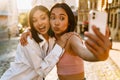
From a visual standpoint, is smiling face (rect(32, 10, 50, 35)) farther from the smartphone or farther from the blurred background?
the blurred background

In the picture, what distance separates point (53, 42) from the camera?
2.44 meters

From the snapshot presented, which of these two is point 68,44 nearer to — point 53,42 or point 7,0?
point 53,42

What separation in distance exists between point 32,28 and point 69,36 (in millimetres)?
544

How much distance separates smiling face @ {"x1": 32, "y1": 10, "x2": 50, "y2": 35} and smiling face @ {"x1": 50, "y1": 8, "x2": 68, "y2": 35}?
236mm

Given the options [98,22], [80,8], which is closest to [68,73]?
[98,22]

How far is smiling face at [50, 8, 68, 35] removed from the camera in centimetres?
215

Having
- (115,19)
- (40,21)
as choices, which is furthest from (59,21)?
(115,19)

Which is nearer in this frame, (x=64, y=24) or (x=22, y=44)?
(x=64, y=24)

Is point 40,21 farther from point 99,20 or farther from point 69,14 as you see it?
point 99,20

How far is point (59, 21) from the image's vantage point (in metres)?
2.14

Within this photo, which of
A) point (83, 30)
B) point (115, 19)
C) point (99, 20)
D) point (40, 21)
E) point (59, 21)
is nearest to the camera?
point (99, 20)

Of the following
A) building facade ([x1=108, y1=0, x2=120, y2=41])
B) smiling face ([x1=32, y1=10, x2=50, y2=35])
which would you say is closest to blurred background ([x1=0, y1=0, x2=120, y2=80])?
building facade ([x1=108, y1=0, x2=120, y2=41])

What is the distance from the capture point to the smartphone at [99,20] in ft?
4.31

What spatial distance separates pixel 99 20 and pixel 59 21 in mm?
837
